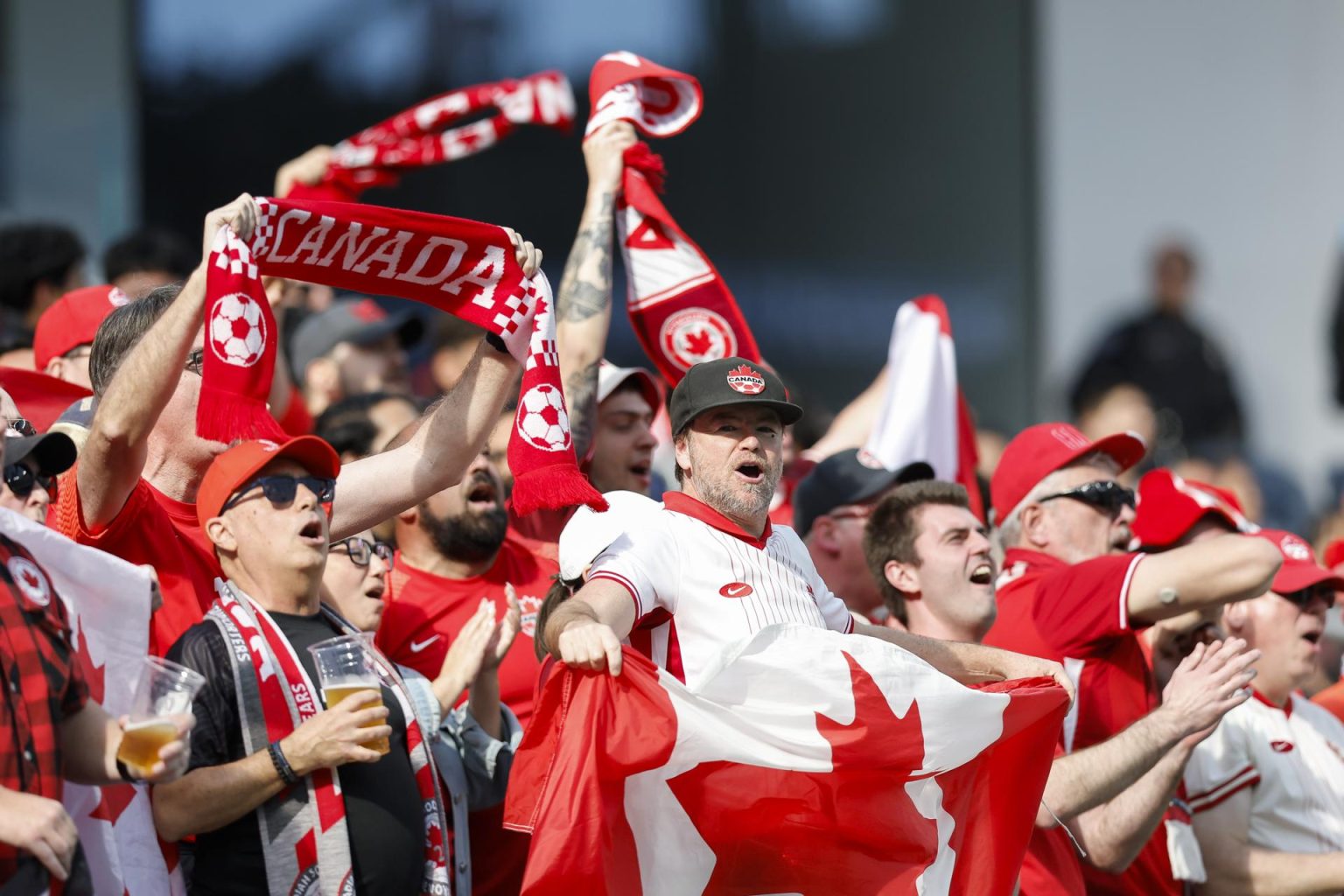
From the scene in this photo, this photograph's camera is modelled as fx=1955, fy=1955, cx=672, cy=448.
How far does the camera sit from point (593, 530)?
14.5 ft

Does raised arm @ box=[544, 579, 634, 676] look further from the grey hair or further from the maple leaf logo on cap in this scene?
the grey hair

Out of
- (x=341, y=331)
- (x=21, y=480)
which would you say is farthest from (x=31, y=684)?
(x=341, y=331)

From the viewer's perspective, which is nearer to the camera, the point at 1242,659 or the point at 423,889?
the point at 423,889

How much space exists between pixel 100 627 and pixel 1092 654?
2847mm

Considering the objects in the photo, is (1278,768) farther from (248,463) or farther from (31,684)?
(31,684)

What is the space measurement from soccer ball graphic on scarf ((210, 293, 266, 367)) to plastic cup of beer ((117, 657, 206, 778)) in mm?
867

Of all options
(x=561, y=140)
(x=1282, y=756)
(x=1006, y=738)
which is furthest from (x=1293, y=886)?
(x=561, y=140)

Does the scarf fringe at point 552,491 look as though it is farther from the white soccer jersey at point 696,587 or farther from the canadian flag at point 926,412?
the canadian flag at point 926,412

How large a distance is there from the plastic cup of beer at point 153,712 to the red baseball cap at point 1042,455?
3314 mm

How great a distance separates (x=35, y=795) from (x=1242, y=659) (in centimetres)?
304

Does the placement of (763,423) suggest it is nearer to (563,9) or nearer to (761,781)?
(761,781)

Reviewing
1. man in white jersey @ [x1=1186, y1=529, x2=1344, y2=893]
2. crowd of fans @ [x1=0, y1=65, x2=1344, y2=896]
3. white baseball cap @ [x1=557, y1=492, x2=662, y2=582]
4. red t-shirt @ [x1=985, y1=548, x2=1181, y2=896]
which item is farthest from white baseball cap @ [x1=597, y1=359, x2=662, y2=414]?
man in white jersey @ [x1=1186, y1=529, x2=1344, y2=893]

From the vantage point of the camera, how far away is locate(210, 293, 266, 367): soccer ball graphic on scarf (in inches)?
167

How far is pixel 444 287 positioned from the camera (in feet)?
16.0
